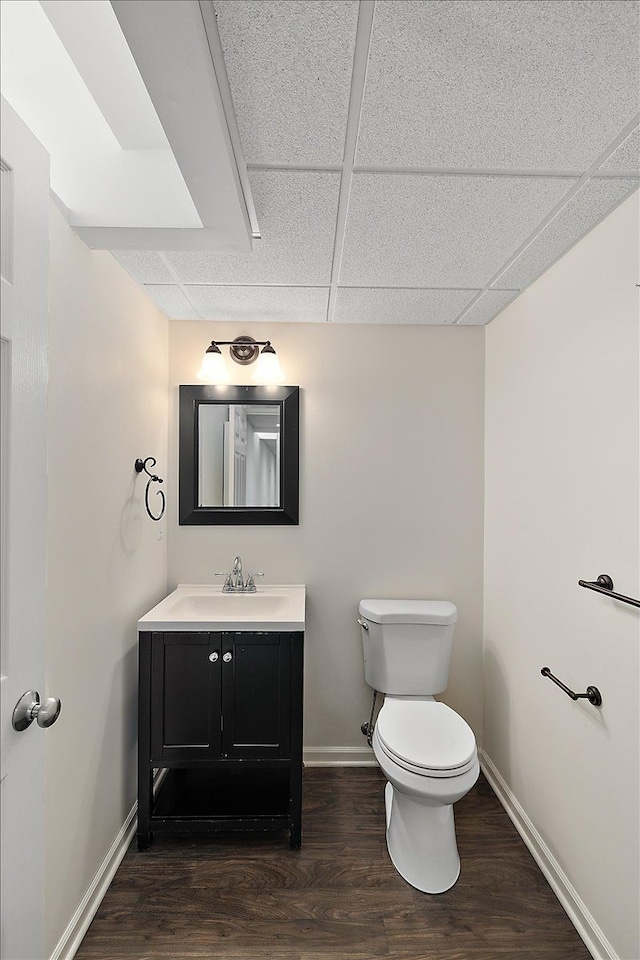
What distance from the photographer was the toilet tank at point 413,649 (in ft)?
8.63

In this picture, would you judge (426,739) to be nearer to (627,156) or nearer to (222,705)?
(222,705)

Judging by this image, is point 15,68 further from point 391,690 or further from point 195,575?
point 391,690

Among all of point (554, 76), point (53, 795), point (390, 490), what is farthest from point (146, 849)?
point (554, 76)

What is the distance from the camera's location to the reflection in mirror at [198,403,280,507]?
9.51ft

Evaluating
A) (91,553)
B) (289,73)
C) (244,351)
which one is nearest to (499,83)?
(289,73)

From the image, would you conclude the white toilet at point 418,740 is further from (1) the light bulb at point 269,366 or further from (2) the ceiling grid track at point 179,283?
(2) the ceiling grid track at point 179,283

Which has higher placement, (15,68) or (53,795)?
(15,68)

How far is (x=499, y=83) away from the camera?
116 cm

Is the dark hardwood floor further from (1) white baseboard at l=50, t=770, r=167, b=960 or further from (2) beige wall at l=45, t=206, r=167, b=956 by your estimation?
(2) beige wall at l=45, t=206, r=167, b=956

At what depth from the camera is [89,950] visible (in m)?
1.72

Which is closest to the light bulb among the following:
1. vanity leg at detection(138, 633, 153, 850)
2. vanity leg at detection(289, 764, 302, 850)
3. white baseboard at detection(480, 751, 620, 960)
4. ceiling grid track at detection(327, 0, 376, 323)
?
ceiling grid track at detection(327, 0, 376, 323)

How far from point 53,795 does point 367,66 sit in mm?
1970

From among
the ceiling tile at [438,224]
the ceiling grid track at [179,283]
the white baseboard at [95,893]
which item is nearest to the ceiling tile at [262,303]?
the ceiling grid track at [179,283]

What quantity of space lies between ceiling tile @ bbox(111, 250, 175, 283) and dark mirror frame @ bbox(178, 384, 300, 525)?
690 millimetres
